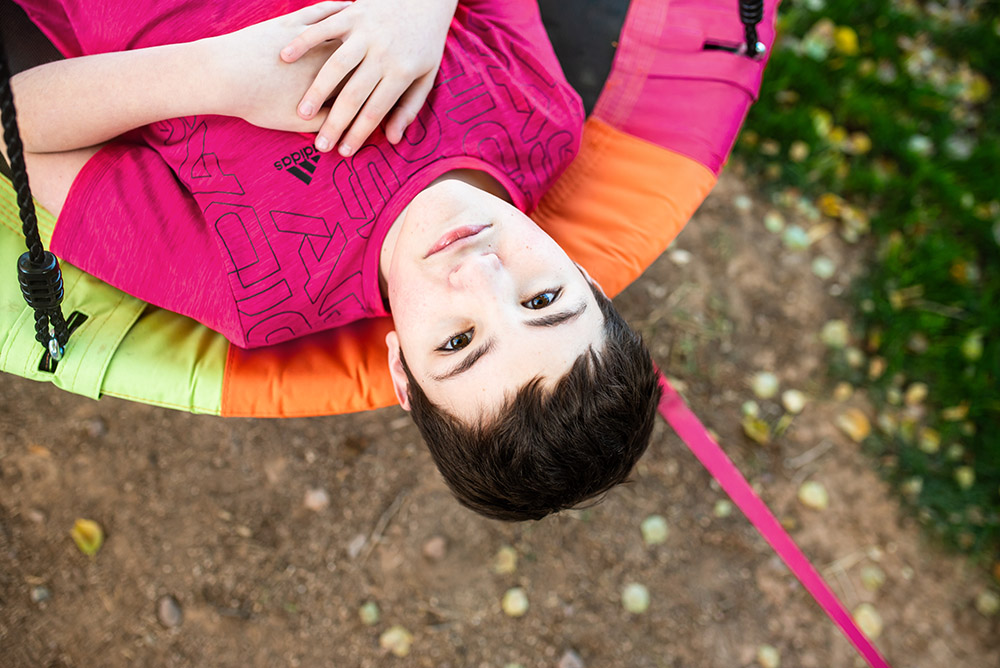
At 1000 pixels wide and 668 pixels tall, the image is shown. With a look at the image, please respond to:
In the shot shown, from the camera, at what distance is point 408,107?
1421 mm

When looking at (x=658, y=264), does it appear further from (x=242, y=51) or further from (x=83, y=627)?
(x=83, y=627)

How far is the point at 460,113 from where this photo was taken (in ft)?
4.89

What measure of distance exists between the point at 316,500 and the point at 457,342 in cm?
103

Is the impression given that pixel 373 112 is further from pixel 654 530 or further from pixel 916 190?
pixel 916 190

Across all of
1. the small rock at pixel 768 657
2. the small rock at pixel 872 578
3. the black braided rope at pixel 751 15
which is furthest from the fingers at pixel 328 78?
the small rock at pixel 872 578

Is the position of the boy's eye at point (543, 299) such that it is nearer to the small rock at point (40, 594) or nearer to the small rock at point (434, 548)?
the small rock at point (434, 548)

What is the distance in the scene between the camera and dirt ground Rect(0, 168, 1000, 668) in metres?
1.90

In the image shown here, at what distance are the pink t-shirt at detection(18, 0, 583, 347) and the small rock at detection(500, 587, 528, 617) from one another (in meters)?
1.08

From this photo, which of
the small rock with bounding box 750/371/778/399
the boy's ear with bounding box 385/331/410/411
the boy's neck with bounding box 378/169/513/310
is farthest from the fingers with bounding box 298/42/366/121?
the small rock with bounding box 750/371/778/399

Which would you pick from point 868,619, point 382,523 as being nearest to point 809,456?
point 868,619

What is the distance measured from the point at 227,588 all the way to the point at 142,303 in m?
0.86

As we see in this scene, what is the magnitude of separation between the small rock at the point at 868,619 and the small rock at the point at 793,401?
645 millimetres

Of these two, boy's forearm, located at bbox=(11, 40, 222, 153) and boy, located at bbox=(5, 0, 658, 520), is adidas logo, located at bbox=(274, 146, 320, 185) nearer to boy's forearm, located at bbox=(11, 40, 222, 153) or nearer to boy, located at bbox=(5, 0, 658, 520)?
boy, located at bbox=(5, 0, 658, 520)

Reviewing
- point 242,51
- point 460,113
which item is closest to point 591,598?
point 460,113
